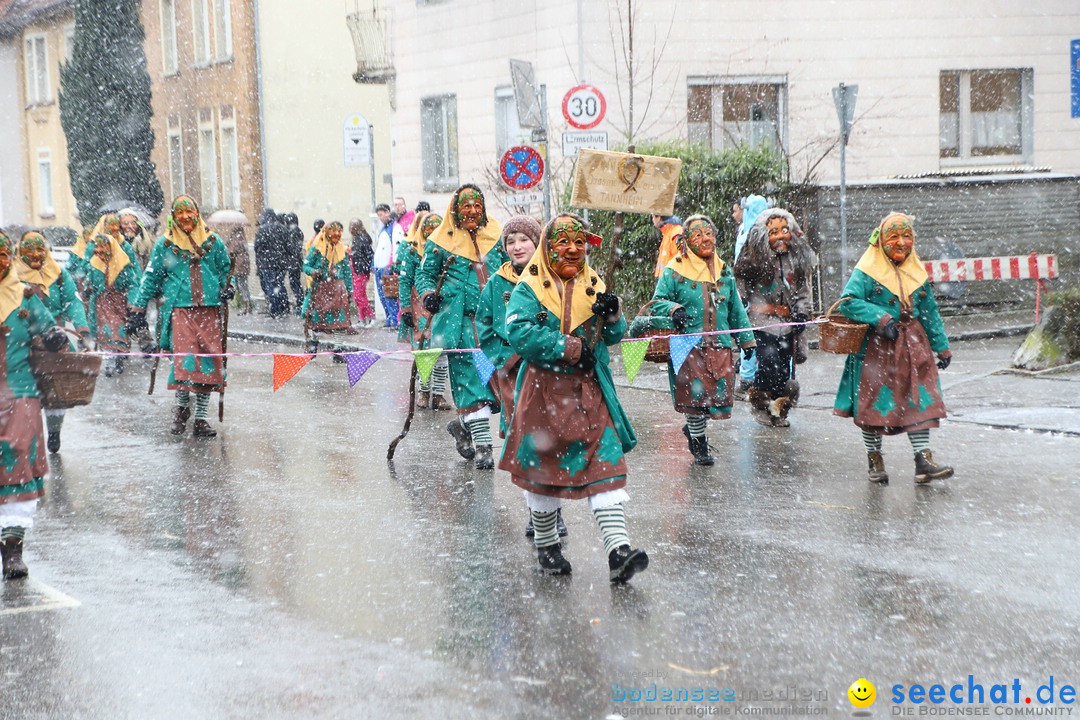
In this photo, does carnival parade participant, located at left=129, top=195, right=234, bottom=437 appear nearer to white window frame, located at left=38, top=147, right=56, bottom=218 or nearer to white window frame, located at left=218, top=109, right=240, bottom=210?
white window frame, located at left=218, top=109, right=240, bottom=210

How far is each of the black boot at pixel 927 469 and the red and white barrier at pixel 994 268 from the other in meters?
8.45

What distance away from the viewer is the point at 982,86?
882 inches

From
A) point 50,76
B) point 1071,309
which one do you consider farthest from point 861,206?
point 50,76

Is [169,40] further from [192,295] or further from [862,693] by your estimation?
[862,693]

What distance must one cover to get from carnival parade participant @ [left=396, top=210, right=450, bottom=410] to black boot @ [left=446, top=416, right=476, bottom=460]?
415mm

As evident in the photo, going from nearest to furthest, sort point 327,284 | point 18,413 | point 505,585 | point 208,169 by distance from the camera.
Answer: point 505,585 < point 18,413 < point 327,284 < point 208,169

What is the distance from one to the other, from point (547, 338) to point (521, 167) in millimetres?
9509

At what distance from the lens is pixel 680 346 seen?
9.45 meters

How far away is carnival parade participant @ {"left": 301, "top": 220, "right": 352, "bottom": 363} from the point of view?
17922 millimetres

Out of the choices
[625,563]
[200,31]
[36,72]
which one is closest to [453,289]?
[625,563]

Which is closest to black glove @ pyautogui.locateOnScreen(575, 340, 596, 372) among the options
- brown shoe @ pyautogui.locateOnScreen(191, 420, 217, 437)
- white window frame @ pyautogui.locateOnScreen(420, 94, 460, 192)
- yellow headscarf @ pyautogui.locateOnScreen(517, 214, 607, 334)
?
yellow headscarf @ pyautogui.locateOnScreen(517, 214, 607, 334)

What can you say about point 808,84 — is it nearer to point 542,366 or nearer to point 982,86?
point 982,86

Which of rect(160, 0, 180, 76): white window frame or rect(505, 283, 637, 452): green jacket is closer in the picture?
rect(505, 283, 637, 452): green jacket

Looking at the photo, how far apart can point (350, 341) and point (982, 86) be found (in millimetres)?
10430
